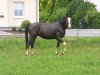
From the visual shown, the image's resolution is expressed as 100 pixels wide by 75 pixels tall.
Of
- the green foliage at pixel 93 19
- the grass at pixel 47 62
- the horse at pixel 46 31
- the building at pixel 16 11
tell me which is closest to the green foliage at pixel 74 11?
the green foliage at pixel 93 19

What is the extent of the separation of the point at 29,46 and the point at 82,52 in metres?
2.49

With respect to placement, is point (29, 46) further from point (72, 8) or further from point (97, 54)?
point (72, 8)

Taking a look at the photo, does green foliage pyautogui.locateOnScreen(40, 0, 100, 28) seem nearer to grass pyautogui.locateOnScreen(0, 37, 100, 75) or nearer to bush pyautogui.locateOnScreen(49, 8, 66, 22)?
bush pyautogui.locateOnScreen(49, 8, 66, 22)

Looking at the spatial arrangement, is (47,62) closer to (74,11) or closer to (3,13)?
(3,13)

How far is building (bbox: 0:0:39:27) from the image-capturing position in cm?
4278

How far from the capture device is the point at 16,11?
43.7 m

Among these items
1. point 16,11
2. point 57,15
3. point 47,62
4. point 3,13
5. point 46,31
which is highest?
point 16,11

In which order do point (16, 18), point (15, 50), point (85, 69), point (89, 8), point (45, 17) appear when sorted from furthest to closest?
point (45, 17) < point (89, 8) < point (16, 18) < point (15, 50) < point (85, 69)

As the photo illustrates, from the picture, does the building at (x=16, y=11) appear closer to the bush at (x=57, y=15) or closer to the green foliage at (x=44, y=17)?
the bush at (x=57, y=15)

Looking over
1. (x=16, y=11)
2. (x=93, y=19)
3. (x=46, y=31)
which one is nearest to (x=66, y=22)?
(x=46, y=31)

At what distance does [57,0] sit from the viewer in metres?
54.2

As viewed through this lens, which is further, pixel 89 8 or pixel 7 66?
pixel 89 8

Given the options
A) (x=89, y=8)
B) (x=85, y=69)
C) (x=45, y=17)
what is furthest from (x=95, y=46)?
(x=45, y=17)

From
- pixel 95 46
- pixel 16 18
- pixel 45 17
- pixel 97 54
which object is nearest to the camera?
pixel 97 54
